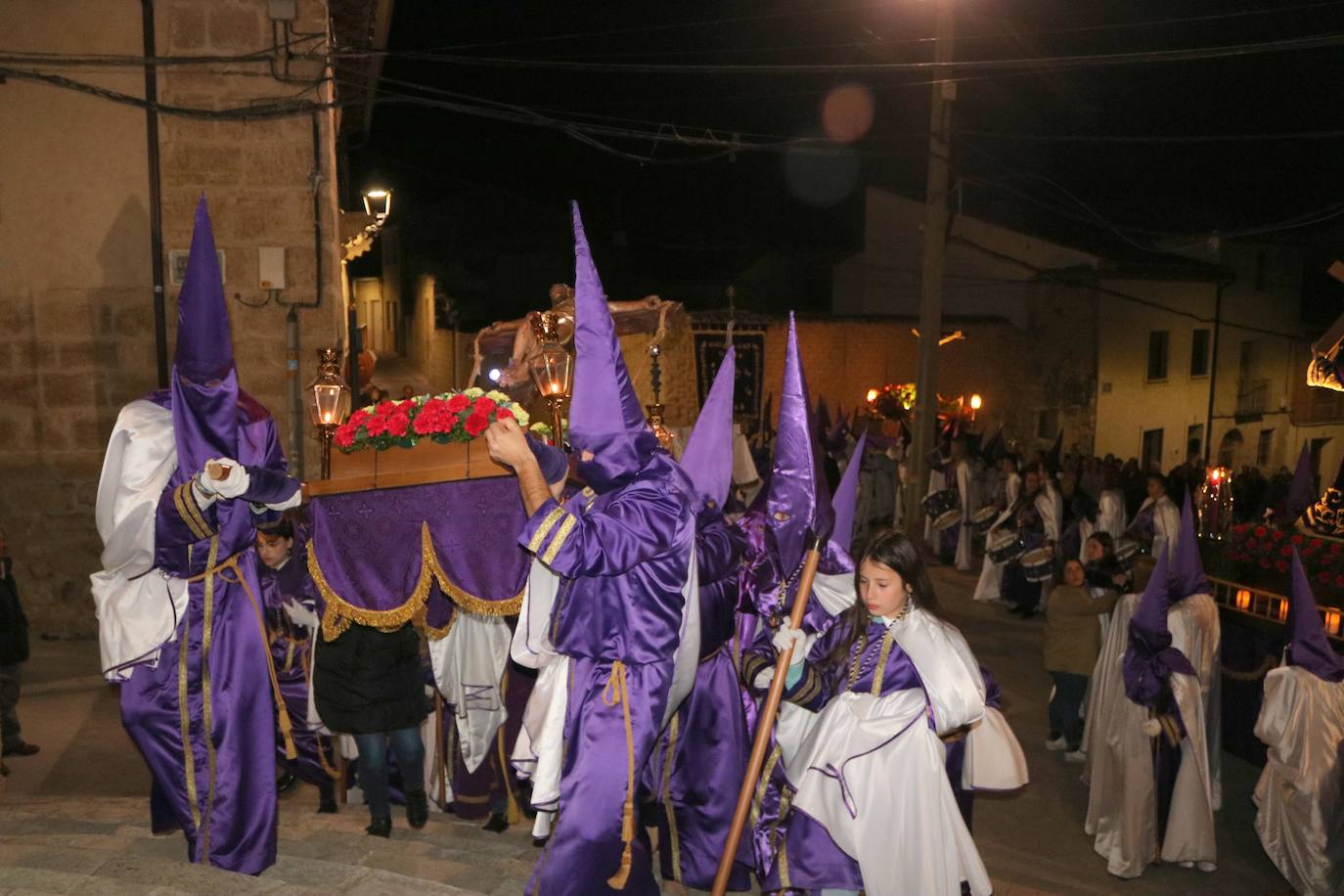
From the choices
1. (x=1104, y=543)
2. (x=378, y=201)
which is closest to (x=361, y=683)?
(x=1104, y=543)

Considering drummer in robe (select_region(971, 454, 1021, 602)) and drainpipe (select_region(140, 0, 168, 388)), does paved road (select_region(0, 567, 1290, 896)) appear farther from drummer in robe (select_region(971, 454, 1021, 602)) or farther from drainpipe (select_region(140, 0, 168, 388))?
drummer in robe (select_region(971, 454, 1021, 602))

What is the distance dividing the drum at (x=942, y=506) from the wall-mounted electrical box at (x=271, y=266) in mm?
8824

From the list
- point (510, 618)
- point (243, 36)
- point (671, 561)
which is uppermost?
point (243, 36)

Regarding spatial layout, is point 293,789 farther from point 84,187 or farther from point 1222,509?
point 1222,509

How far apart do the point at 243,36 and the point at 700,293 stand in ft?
65.0

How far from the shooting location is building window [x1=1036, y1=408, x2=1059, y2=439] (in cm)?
2509

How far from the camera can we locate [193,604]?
515cm

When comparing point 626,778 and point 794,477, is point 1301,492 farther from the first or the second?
point 626,778

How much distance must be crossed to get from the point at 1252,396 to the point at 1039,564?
2074cm

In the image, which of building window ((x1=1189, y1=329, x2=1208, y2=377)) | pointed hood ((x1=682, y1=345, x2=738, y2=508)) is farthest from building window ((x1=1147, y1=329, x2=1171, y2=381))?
pointed hood ((x1=682, y1=345, x2=738, y2=508))

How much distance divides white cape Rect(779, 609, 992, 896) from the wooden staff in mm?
217

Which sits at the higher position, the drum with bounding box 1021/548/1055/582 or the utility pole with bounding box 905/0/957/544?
the utility pole with bounding box 905/0/957/544

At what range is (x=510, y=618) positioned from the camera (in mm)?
6344

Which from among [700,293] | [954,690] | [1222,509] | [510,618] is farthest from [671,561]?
[700,293]
